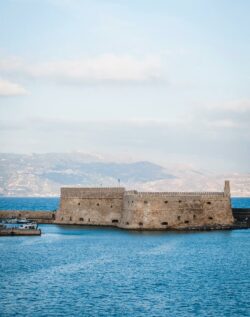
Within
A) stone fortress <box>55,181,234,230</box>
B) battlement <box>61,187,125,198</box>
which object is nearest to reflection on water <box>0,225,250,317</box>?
stone fortress <box>55,181,234,230</box>

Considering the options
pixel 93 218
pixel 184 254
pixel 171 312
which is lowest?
pixel 171 312

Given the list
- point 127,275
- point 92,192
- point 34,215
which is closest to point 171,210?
point 92,192

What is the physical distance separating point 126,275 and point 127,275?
0.07m

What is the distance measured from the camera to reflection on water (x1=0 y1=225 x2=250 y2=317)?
44.9m

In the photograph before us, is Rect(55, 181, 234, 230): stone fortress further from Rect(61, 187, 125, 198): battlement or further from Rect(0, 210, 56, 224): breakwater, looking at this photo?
Rect(0, 210, 56, 224): breakwater

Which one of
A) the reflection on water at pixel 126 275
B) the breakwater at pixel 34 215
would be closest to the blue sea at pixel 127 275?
the reflection on water at pixel 126 275

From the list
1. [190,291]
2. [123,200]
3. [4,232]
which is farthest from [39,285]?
[123,200]

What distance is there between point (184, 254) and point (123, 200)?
1119 inches

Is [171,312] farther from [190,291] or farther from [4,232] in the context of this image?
[4,232]

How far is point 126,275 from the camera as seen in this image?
55875 millimetres

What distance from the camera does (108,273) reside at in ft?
186

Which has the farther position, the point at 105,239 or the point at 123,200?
the point at 123,200

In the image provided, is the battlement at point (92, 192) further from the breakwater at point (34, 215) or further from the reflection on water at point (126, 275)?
the reflection on water at point (126, 275)

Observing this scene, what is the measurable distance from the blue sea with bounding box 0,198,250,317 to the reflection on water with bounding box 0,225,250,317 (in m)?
0.06
